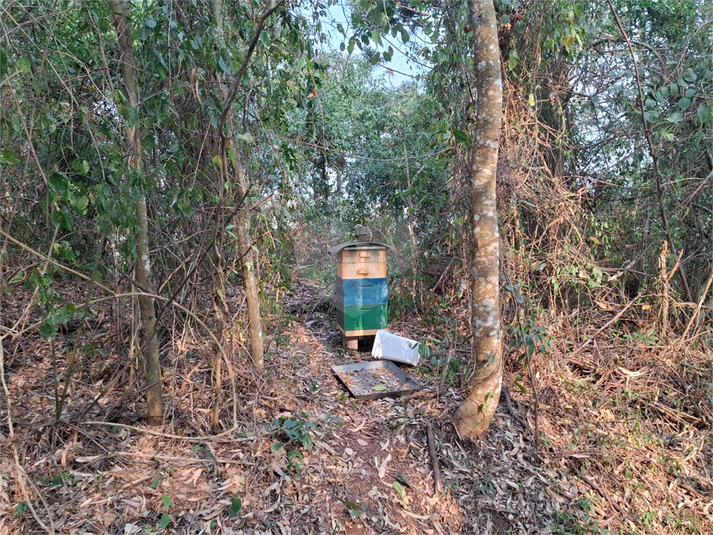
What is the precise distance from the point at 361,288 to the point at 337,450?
210cm

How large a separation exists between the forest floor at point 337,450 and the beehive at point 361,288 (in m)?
0.73

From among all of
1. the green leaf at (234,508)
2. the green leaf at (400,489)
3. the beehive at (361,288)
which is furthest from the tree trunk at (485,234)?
the green leaf at (234,508)

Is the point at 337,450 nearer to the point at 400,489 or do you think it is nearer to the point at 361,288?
the point at 400,489

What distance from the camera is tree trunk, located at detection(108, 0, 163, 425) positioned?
9.00 ft

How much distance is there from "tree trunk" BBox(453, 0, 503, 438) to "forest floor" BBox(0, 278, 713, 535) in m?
0.28

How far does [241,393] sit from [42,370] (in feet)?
5.41

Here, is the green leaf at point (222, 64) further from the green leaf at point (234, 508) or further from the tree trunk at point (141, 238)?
the green leaf at point (234, 508)

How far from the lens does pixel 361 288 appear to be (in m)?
5.22

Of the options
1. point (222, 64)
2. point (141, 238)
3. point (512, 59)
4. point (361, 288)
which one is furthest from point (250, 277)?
point (512, 59)

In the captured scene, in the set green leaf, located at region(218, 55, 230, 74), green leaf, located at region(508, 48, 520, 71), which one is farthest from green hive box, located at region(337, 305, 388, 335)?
green leaf, located at region(218, 55, 230, 74)

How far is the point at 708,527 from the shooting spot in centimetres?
347

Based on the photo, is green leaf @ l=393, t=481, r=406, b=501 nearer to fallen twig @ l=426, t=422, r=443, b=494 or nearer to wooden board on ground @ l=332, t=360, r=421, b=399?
fallen twig @ l=426, t=422, r=443, b=494

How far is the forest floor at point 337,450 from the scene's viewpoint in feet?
8.88

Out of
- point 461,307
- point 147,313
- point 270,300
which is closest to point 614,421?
point 461,307
